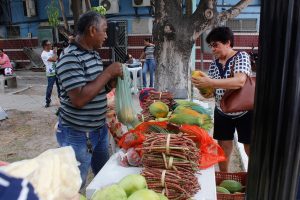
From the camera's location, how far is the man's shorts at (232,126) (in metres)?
3.20

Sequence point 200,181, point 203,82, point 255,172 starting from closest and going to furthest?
point 255,172
point 200,181
point 203,82

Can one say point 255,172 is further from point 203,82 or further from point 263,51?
point 203,82

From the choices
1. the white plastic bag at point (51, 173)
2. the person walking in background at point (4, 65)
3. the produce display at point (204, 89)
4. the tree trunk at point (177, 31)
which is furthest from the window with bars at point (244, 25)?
the white plastic bag at point (51, 173)

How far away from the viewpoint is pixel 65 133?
95.7 inches

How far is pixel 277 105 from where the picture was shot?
851 mm

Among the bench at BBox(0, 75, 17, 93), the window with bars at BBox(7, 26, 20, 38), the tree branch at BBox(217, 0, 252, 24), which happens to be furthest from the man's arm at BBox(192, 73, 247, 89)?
the window with bars at BBox(7, 26, 20, 38)

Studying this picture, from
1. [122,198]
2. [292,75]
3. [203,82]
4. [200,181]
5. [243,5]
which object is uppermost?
[243,5]

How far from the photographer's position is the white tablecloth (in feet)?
6.20

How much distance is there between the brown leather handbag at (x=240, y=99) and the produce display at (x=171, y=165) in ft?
2.85

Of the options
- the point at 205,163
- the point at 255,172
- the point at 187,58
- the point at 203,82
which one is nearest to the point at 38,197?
the point at 255,172

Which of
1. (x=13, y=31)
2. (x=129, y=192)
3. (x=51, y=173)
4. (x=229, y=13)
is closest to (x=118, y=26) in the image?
(x=13, y=31)

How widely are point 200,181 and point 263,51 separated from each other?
135 cm

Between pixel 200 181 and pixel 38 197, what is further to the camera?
pixel 200 181

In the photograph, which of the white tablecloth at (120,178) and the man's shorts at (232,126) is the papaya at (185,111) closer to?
the man's shorts at (232,126)
